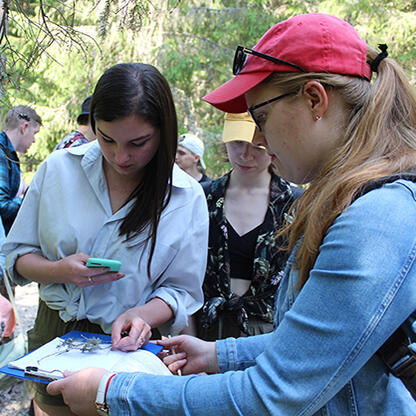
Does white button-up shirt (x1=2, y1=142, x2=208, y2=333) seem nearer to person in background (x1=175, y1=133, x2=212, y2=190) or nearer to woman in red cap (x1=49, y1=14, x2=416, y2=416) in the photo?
woman in red cap (x1=49, y1=14, x2=416, y2=416)

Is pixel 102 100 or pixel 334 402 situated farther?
pixel 102 100

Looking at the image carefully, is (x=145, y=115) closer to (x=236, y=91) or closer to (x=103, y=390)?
(x=236, y=91)

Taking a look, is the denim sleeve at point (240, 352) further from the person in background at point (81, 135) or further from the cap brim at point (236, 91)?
the person in background at point (81, 135)

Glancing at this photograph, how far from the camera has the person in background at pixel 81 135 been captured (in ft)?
11.5

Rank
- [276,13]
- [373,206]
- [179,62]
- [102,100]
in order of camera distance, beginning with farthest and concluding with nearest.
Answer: [276,13] < [179,62] < [102,100] < [373,206]

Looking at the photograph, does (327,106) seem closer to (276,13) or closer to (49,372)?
(49,372)

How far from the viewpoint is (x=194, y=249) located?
6.77ft

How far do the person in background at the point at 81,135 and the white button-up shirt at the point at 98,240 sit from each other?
1.45 metres

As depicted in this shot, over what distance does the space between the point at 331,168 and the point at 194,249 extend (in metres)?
1.05

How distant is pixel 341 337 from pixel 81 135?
310 centimetres

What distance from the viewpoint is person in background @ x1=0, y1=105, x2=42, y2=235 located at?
3982 mm

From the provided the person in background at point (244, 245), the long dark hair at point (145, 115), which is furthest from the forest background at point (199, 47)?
the long dark hair at point (145, 115)

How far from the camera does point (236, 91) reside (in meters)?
1.29

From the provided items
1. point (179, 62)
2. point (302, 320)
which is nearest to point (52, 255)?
point (302, 320)
